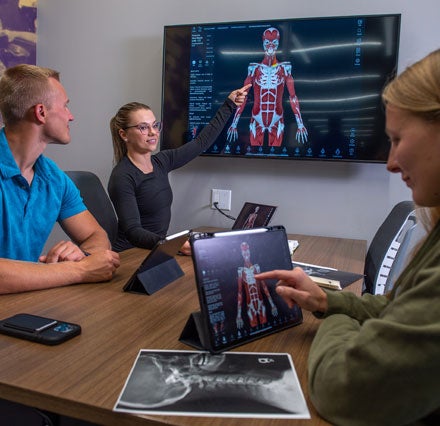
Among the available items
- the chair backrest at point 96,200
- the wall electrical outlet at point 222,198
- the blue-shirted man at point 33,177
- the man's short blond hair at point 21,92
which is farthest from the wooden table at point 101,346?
the wall electrical outlet at point 222,198

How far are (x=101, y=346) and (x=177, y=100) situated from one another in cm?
208

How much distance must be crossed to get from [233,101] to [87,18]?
1273 mm

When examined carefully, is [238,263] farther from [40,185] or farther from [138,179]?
[138,179]

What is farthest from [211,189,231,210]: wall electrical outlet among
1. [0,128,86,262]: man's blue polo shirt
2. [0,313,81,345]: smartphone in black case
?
[0,313,81,345]: smartphone in black case

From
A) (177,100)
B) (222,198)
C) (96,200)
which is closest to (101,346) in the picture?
(96,200)

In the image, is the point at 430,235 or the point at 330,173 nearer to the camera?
the point at 430,235

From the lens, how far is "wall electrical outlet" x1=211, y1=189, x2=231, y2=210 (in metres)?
2.79

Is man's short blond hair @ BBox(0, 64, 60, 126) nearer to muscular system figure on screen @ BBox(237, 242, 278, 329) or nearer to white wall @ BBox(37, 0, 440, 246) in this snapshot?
muscular system figure on screen @ BBox(237, 242, 278, 329)

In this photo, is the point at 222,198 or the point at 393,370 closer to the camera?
the point at 393,370

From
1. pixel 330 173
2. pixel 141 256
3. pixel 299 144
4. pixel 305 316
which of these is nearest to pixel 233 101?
pixel 299 144

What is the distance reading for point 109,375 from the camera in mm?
801

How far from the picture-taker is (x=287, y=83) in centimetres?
254

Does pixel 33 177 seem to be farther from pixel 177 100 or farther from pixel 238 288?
pixel 177 100

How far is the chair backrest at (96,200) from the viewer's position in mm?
2289
